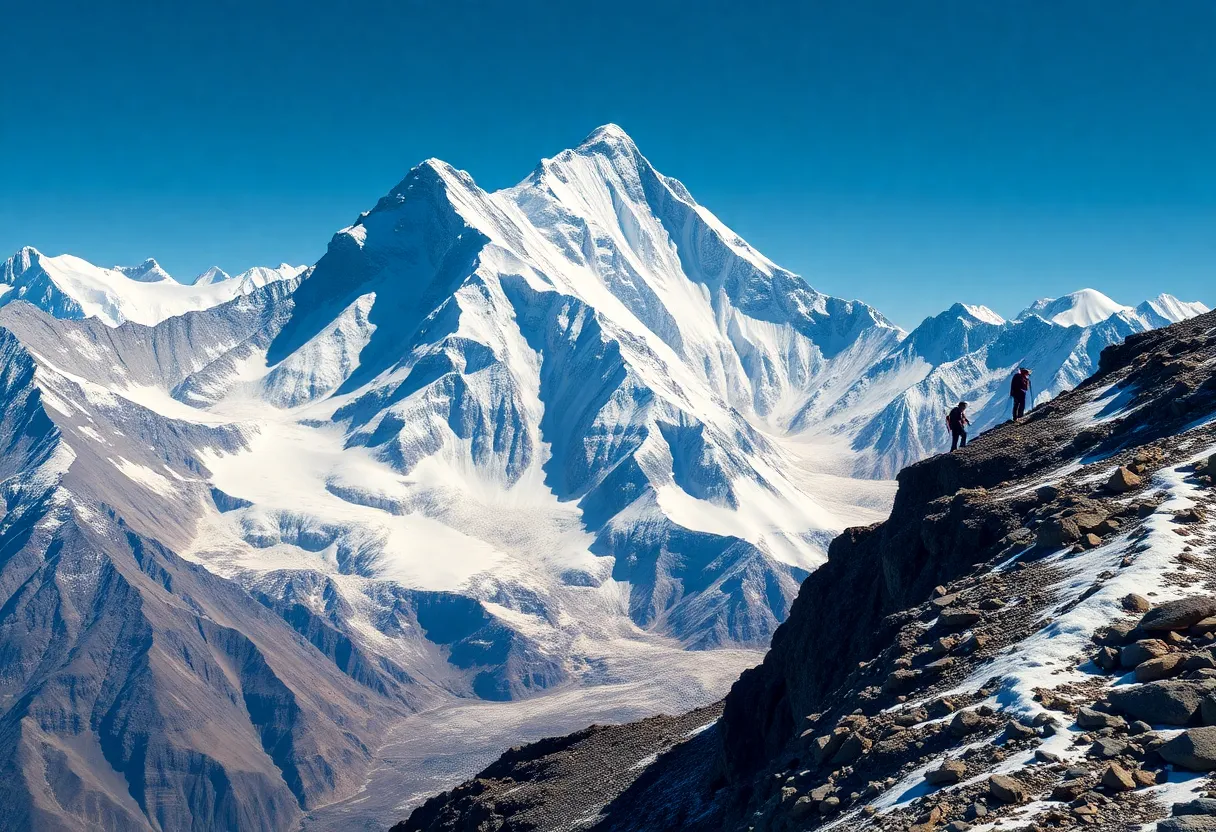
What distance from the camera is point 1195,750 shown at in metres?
27.0

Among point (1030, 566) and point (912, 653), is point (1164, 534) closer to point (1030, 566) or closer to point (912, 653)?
point (1030, 566)

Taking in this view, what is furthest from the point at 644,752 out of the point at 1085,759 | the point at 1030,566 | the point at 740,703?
the point at 1085,759

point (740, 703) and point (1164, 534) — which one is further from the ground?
point (1164, 534)

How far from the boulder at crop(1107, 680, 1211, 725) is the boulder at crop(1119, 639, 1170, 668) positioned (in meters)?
1.70

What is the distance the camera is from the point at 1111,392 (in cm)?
6291

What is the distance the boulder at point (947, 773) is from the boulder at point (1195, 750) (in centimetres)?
476

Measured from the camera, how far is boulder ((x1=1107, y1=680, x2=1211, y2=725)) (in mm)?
28812

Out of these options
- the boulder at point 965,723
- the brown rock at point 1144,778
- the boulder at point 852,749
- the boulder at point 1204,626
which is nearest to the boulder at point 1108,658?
the boulder at point 1204,626

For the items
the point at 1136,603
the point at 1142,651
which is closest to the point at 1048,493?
the point at 1136,603

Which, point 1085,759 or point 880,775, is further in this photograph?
point 880,775

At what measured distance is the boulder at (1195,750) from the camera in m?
26.9

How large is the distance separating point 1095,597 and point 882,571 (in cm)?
2109

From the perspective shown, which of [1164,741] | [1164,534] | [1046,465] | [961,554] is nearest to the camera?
[1164,741]

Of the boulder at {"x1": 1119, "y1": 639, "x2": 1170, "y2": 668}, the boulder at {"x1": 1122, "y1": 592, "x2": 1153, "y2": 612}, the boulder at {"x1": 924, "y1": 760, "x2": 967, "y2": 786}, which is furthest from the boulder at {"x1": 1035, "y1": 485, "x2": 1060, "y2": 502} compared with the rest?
the boulder at {"x1": 924, "y1": 760, "x2": 967, "y2": 786}
